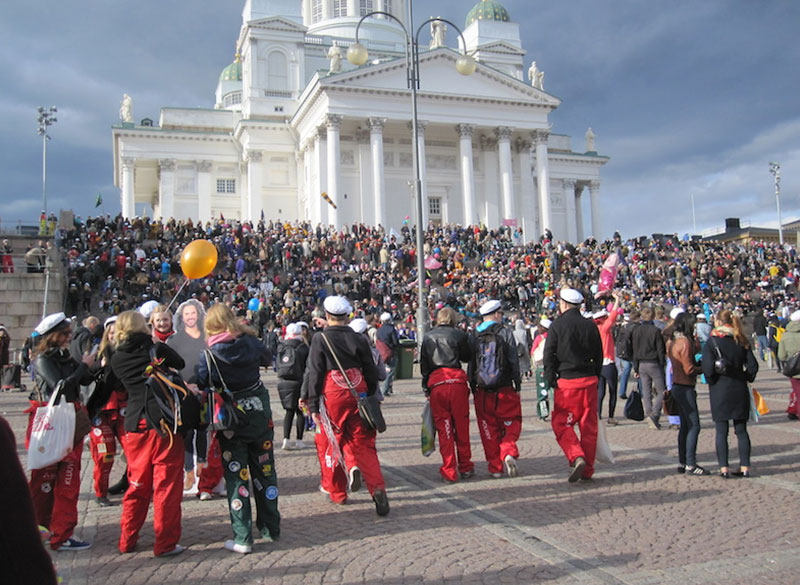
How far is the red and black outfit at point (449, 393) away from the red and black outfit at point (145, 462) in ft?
9.91

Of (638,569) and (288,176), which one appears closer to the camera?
(638,569)

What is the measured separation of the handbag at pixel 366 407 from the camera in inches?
250

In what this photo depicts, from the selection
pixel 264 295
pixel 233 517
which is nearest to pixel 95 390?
pixel 233 517

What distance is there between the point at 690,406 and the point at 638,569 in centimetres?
339

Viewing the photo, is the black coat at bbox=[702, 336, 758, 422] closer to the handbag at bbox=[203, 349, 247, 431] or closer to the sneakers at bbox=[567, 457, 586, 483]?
the sneakers at bbox=[567, 457, 586, 483]

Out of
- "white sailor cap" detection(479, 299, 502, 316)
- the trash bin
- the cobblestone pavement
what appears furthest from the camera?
the trash bin

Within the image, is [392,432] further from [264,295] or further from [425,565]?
[264,295]

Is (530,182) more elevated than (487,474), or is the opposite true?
(530,182)

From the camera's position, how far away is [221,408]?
17.9 feet

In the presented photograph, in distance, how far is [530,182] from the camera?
52.7m

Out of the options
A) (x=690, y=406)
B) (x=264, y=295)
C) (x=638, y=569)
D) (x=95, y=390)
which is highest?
(x=264, y=295)

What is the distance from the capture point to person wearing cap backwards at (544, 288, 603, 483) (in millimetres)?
7344

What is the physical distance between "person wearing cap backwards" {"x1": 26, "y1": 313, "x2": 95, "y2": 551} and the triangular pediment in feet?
136

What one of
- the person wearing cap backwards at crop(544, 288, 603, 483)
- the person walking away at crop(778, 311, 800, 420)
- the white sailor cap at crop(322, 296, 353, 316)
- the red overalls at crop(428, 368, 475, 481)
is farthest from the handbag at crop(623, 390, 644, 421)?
the white sailor cap at crop(322, 296, 353, 316)
